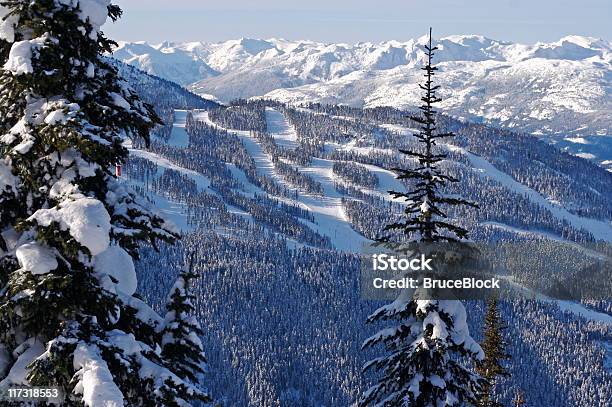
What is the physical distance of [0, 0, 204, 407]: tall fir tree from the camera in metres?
10.4

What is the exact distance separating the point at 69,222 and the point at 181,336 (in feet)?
13.0

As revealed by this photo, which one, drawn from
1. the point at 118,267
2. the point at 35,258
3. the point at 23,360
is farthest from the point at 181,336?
the point at 35,258

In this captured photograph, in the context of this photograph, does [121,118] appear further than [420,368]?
No

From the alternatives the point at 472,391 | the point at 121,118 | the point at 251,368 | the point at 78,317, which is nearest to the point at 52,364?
the point at 78,317

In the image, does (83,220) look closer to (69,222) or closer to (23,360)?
(69,222)

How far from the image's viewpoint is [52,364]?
33.6 ft

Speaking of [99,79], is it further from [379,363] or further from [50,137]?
[379,363]

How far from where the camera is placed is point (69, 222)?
1048 cm

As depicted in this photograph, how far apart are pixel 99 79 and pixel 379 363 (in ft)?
40.5

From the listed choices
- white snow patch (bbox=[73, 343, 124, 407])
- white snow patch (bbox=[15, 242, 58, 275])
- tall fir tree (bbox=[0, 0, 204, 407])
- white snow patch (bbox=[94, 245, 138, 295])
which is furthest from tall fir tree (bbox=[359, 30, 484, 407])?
white snow patch (bbox=[73, 343, 124, 407])

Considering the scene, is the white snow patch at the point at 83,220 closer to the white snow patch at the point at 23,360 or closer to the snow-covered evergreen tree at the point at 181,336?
the white snow patch at the point at 23,360

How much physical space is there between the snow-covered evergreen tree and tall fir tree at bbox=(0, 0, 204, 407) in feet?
1.65

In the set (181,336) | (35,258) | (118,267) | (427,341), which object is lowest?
(427,341)

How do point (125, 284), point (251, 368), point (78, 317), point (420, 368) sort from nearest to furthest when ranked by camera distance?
point (78, 317), point (125, 284), point (420, 368), point (251, 368)
